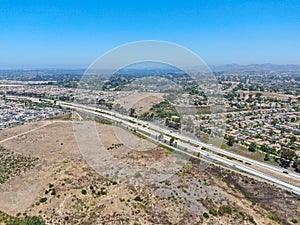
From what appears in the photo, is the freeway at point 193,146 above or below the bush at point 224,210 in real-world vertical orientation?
below

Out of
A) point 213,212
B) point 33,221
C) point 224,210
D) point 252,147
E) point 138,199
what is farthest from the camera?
point 252,147

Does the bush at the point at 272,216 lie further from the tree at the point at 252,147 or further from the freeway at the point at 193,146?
the tree at the point at 252,147

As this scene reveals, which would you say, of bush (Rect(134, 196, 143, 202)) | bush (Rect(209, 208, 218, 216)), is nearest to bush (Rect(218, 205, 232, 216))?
bush (Rect(209, 208, 218, 216))

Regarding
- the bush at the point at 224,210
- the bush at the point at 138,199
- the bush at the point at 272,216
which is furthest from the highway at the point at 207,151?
the bush at the point at 138,199

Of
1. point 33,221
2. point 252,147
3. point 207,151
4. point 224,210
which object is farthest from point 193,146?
point 33,221

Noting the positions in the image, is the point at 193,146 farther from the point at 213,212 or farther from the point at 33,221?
the point at 33,221

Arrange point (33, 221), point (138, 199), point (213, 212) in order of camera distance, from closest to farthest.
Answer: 1. point (33, 221)
2. point (213, 212)
3. point (138, 199)

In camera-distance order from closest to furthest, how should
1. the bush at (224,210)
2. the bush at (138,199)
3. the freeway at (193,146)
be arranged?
the bush at (224,210) < the bush at (138,199) < the freeway at (193,146)

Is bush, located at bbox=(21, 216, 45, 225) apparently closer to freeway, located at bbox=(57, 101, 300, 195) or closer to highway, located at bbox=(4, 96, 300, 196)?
highway, located at bbox=(4, 96, 300, 196)

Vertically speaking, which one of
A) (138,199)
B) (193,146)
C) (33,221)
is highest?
(33,221)

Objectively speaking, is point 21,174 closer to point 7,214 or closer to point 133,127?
point 7,214

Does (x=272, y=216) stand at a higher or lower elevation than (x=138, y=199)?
lower
